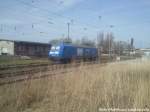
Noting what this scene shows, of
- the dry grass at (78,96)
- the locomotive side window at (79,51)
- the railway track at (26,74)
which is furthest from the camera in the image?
the locomotive side window at (79,51)

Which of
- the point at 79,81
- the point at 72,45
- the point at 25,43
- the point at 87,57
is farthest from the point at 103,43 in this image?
the point at 79,81

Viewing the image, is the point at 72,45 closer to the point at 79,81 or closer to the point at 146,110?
the point at 79,81

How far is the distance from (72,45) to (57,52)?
353cm

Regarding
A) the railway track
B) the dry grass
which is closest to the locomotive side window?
the railway track

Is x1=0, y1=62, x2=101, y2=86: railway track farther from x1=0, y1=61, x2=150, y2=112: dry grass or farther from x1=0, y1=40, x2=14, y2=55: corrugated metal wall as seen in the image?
x1=0, y1=40, x2=14, y2=55: corrugated metal wall

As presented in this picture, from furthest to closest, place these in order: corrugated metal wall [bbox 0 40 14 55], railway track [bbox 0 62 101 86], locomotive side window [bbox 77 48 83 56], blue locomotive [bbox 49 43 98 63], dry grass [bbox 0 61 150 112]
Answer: corrugated metal wall [bbox 0 40 14 55] < locomotive side window [bbox 77 48 83 56] < blue locomotive [bbox 49 43 98 63] < railway track [bbox 0 62 101 86] < dry grass [bbox 0 61 150 112]

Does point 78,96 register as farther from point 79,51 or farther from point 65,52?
point 79,51

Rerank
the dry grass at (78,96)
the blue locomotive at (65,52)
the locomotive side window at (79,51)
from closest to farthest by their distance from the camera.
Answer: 1. the dry grass at (78,96)
2. the blue locomotive at (65,52)
3. the locomotive side window at (79,51)

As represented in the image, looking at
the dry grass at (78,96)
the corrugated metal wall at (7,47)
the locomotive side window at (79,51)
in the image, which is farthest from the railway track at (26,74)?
the corrugated metal wall at (7,47)

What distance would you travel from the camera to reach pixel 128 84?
7.04 m

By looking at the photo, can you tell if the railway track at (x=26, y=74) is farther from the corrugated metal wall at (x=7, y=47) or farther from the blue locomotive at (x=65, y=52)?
the corrugated metal wall at (x=7, y=47)

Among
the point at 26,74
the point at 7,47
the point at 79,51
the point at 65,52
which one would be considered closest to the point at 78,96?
the point at 26,74

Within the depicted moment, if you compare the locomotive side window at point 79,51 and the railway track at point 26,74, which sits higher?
the locomotive side window at point 79,51

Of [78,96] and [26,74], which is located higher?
[78,96]
